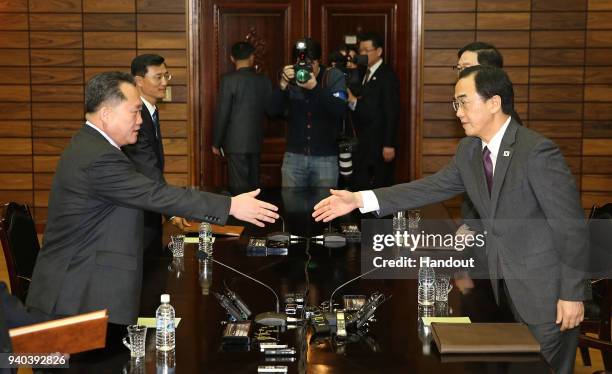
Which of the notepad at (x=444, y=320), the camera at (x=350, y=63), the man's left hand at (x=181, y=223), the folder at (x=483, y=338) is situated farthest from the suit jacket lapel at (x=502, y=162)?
the camera at (x=350, y=63)

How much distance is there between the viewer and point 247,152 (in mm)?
7918

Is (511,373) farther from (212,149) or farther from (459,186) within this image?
(212,149)

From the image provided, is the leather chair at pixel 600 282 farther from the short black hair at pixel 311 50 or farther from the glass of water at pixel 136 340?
the short black hair at pixel 311 50

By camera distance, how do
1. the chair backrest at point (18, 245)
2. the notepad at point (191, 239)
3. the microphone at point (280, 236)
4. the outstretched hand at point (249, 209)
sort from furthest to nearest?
the notepad at point (191, 239) → the microphone at point (280, 236) → the chair backrest at point (18, 245) → the outstretched hand at point (249, 209)

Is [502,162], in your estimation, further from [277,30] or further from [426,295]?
[277,30]

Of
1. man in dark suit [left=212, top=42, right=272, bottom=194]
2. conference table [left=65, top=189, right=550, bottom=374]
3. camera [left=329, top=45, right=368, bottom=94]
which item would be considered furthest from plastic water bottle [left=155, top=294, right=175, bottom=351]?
man in dark suit [left=212, top=42, right=272, bottom=194]

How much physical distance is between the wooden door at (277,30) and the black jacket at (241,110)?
721 mm

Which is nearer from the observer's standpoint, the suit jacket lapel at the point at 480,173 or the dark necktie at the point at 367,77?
the suit jacket lapel at the point at 480,173

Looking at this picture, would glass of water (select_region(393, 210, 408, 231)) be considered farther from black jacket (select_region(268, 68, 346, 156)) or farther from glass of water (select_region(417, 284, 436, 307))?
black jacket (select_region(268, 68, 346, 156))

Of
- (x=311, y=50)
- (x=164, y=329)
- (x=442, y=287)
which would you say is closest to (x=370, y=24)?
(x=311, y=50)

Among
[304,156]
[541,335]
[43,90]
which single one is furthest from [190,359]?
[43,90]

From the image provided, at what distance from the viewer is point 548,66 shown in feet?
27.4

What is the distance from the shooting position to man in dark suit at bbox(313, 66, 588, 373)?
11.3 ft

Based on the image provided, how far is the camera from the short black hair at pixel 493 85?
3723mm
